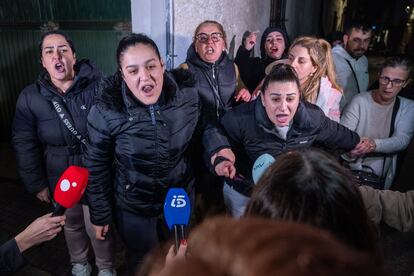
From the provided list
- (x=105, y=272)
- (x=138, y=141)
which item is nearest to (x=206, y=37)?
(x=138, y=141)

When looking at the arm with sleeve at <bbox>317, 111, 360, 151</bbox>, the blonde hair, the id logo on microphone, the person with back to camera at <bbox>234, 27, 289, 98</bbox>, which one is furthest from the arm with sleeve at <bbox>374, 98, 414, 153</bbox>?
the id logo on microphone

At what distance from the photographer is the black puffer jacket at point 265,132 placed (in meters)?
2.49

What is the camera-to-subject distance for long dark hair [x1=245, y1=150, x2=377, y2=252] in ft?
3.28

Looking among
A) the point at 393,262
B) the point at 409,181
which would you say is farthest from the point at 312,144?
the point at 409,181

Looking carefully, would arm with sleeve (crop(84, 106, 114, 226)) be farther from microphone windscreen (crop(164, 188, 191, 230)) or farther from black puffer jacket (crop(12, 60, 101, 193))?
microphone windscreen (crop(164, 188, 191, 230))

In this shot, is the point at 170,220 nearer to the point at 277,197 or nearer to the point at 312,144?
the point at 277,197

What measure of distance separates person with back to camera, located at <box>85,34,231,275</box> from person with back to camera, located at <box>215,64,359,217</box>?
0.91ft

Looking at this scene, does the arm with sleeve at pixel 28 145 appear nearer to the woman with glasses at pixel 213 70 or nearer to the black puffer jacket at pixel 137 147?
the black puffer jacket at pixel 137 147

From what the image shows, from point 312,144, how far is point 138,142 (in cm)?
142

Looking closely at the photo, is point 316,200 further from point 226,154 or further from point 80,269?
point 80,269

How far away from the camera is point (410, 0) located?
26.0 meters

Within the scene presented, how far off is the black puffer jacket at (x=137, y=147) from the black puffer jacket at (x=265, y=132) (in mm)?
352

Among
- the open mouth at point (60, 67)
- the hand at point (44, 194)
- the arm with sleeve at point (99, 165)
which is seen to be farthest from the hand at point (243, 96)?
the hand at point (44, 194)

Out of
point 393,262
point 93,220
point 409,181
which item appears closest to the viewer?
point 93,220
